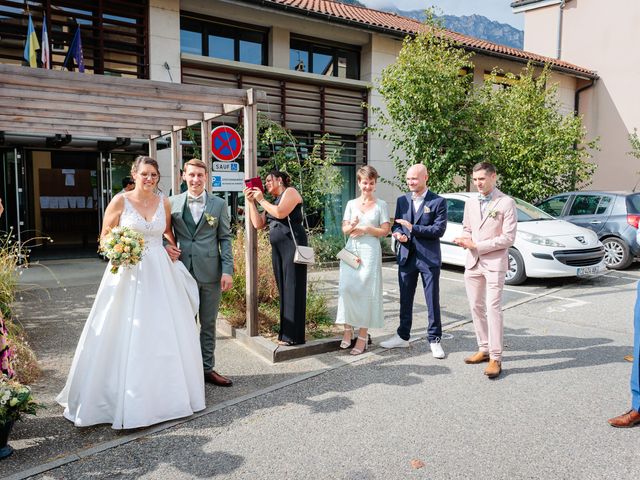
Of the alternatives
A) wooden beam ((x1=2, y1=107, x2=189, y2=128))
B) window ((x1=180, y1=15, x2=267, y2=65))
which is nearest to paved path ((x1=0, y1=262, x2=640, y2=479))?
wooden beam ((x1=2, y1=107, x2=189, y2=128))

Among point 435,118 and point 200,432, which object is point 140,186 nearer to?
point 200,432

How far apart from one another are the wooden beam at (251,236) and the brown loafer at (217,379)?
112 cm

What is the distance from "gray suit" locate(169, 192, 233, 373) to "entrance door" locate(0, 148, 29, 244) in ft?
30.1

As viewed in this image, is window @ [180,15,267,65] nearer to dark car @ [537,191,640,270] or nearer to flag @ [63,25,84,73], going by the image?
flag @ [63,25,84,73]

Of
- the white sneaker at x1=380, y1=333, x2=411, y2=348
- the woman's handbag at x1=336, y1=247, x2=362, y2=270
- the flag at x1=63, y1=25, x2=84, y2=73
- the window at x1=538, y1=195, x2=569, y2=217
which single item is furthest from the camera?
the window at x1=538, y1=195, x2=569, y2=217

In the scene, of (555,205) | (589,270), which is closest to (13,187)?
(589,270)

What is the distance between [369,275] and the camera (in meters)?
5.73

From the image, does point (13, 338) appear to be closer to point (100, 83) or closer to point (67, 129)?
point (100, 83)

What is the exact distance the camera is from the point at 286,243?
562 centimetres

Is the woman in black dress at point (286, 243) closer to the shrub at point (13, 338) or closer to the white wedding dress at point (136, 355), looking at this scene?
the white wedding dress at point (136, 355)

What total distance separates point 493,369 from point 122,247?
359 centimetres

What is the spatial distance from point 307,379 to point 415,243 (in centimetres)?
190

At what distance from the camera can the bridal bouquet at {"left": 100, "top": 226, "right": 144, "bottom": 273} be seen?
3.95 m

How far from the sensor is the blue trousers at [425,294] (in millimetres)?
5652
